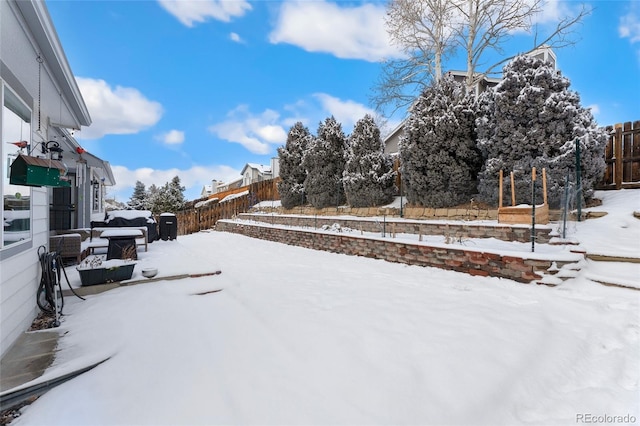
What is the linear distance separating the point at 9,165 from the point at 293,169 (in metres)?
11.5

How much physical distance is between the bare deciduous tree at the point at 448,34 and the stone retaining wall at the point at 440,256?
25.6 ft

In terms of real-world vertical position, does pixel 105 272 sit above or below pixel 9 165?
below

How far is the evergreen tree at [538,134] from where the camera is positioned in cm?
634

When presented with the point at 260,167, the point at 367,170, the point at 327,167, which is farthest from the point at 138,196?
the point at 367,170

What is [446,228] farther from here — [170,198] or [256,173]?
[256,173]

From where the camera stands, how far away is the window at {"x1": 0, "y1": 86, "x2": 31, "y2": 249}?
251cm

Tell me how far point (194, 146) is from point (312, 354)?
13.5 m

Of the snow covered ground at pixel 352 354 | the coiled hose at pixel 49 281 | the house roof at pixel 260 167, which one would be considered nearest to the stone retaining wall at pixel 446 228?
the snow covered ground at pixel 352 354

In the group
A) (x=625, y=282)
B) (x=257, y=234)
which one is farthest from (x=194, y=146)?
(x=625, y=282)

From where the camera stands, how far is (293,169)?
14.0 metres

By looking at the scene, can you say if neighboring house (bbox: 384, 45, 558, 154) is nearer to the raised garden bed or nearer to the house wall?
the raised garden bed

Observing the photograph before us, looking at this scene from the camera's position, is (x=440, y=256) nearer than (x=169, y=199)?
Yes

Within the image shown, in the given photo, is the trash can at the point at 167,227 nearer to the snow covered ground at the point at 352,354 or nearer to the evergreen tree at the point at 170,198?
the snow covered ground at the point at 352,354

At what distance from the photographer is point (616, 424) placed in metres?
1.79
